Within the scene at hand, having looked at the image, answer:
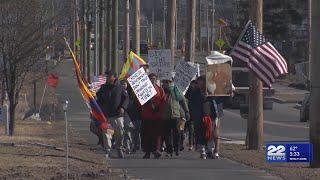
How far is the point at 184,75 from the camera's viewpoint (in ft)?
70.3

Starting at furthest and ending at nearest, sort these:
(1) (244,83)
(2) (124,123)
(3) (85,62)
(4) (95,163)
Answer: (3) (85,62) → (1) (244,83) → (2) (124,123) → (4) (95,163)

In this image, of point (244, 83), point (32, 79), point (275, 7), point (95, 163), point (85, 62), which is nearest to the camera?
point (95, 163)

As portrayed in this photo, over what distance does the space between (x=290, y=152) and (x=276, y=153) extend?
245 mm

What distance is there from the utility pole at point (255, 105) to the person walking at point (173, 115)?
188 centimetres

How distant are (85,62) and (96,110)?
43.4 metres

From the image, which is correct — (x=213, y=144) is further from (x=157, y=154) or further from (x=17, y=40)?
(x=17, y=40)

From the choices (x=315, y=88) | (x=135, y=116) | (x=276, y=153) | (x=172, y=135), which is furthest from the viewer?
(x=135, y=116)

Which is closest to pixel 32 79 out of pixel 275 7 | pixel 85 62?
pixel 85 62

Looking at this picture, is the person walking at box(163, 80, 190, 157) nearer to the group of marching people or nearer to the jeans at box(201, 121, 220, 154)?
the group of marching people

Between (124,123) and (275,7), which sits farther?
(275,7)

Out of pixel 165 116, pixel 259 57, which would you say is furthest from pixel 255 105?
pixel 165 116

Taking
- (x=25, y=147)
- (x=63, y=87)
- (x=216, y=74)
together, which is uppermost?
(x=216, y=74)

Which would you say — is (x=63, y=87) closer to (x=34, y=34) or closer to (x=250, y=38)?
(x=34, y=34)

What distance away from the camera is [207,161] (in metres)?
16.4
